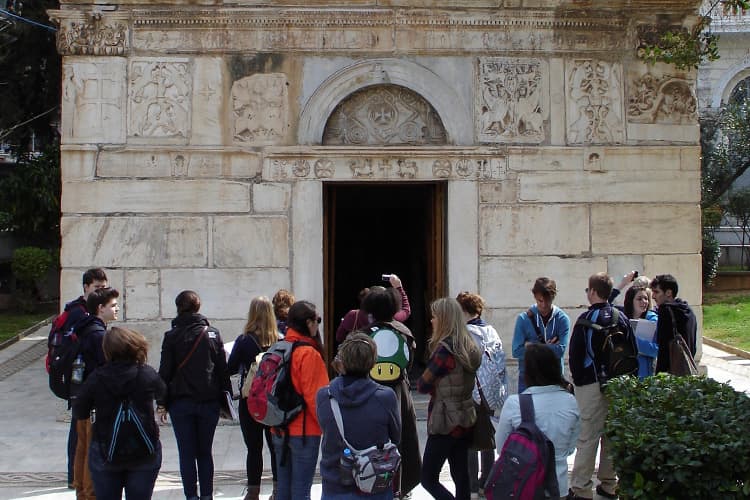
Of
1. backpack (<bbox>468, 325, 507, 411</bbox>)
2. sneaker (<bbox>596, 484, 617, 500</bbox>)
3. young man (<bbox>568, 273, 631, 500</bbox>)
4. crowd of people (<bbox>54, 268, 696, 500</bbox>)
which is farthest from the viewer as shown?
sneaker (<bbox>596, 484, 617, 500</bbox>)

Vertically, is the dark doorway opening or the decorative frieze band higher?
the decorative frieze band

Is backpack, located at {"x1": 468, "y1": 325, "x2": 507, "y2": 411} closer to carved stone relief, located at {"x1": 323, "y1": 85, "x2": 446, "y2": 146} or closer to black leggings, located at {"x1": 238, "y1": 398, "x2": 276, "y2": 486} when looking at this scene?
black leggings, located at {"x1": 238, "y1": 398, "x2": 276, "y2": 486}

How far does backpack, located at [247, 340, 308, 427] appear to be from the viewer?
231 inches

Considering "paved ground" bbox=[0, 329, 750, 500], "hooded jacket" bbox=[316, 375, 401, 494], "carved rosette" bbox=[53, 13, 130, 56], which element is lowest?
"paved ground" bbox=[0, 329, 750, 500]

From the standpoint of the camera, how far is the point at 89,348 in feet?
23.2

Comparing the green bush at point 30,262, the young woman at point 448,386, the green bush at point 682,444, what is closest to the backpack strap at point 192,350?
the young woman at point 448,386

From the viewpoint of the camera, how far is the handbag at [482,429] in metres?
6.51

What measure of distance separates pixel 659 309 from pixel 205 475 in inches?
158

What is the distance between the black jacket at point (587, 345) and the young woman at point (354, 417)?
255cm

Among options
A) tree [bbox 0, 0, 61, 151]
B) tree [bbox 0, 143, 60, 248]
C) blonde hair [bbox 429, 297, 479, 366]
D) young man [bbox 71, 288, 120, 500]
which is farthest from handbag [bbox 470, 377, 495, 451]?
tree [bbox 0, 143, 60, 248]

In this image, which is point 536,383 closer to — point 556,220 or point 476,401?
point 476,401

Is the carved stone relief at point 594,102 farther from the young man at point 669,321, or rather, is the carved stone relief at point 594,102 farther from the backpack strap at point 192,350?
the backpack strap at point 192,350

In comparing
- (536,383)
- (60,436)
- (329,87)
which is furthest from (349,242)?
(536,383)

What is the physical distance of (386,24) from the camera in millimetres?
10586
